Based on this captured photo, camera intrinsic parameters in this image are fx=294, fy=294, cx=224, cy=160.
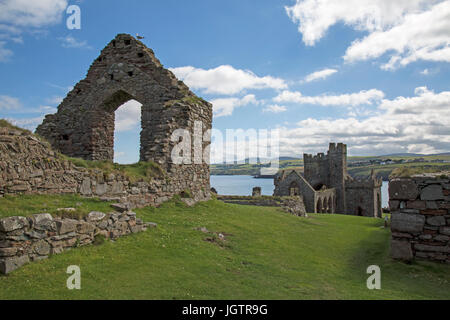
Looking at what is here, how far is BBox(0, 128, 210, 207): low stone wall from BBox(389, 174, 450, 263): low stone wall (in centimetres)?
805

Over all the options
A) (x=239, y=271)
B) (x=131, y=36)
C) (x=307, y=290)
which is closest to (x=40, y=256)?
(x=239, y=271)

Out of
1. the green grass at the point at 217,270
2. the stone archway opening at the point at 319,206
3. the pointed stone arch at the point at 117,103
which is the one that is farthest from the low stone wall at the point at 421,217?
the stone archway opening at the point at 319,206

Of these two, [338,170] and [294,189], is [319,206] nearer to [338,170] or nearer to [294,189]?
[294,189]

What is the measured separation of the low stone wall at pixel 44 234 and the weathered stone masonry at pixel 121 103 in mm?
6032

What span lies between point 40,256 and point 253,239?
575cm

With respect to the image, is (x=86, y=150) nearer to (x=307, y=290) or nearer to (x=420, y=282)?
(x=307, y=290)

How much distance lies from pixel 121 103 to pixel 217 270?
13.0 metres

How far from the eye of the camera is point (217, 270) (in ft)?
19.8

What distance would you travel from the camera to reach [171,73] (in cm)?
1454

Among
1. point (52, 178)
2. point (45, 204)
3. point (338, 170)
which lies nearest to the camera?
point (45, 204)

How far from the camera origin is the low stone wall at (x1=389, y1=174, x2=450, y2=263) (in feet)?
25.4

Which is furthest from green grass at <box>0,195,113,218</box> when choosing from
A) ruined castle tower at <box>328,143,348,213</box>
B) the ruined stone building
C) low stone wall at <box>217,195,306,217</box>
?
ruined castle tower at <box>328,143,348,213</box>

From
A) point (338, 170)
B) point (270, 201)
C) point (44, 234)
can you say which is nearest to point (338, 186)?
point (338, 170)
